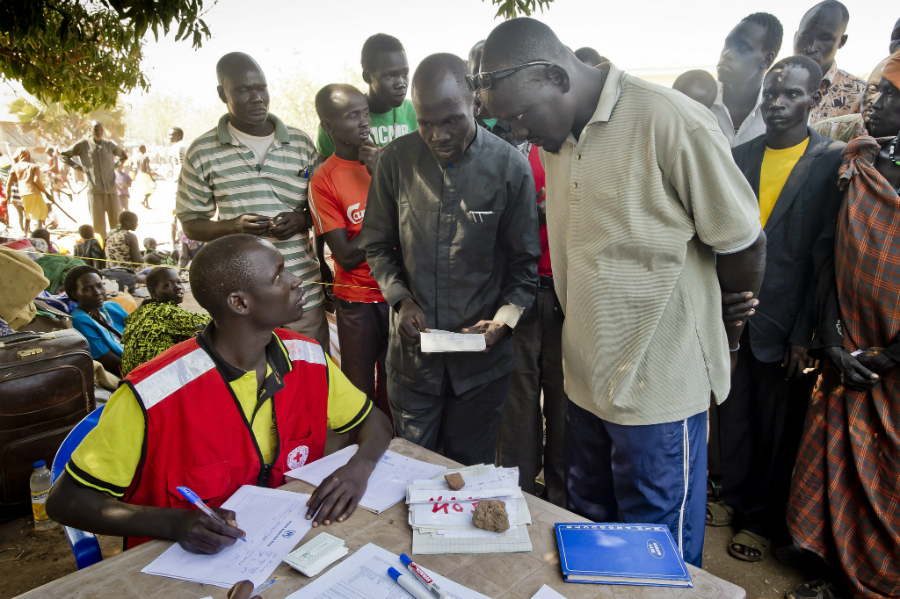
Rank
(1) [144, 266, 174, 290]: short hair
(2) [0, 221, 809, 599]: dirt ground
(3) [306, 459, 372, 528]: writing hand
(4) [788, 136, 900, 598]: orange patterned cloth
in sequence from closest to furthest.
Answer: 1. (3) [306, 459, 372, 528]: writing hand
2. (4) [788, 136, 900, 598]: orange patterned cloth
3. (2) [0, 221, 809, 599]: dirt ground
4. (1) [144, 266, 174, 290]: short hair

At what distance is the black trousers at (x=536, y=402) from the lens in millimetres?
2752

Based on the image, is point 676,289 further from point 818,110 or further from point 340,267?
point 818,110

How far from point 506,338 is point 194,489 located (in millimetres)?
1327

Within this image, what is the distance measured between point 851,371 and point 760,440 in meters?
0.70

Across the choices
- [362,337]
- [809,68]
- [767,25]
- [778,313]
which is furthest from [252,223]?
[767,25]

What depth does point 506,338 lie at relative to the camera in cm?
244

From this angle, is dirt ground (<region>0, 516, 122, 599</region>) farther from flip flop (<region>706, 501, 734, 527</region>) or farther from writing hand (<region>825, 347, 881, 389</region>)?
writing hand (<region>825, 347, 881, 389</region>)

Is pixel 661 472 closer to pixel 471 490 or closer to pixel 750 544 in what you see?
pixel 471 490

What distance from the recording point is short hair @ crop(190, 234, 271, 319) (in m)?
1.72

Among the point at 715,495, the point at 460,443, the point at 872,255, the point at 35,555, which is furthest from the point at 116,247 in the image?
the point at 872,255

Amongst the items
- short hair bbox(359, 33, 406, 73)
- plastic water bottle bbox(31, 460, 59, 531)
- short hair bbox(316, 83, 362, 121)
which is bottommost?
plastic water bottle bbox(31, 460, 59, 531)

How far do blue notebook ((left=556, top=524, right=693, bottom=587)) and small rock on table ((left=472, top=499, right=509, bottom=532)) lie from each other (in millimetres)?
130

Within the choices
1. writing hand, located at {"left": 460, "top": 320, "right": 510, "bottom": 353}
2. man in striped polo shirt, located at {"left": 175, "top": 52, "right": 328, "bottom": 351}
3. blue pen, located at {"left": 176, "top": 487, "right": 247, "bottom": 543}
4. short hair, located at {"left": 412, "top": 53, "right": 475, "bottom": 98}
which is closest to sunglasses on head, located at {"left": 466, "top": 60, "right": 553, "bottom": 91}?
short hair, located at {"left": 412, "top": 53, "right": 475, "bottom": 98}

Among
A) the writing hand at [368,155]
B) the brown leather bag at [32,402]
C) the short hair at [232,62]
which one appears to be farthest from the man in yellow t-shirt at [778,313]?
the brown leather bag at [32,402]
